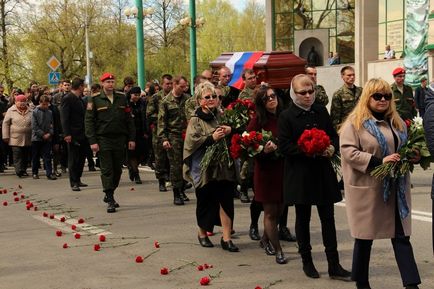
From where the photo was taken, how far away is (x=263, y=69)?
37.3ft

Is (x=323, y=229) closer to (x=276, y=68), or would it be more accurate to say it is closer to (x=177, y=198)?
(x=177, y=198)

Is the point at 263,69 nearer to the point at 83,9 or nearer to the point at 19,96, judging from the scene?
the point at 19,96

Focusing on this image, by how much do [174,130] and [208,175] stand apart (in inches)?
132

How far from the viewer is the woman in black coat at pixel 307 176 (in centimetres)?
627

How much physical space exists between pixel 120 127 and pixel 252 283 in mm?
4939

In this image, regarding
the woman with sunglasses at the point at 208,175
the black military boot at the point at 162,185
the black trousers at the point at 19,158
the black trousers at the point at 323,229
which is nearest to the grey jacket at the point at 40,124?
the black trousers at the point at 19,158

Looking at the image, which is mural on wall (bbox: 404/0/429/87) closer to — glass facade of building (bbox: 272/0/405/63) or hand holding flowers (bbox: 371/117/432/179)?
glass facade of building (bbox: 272/0/405/63)

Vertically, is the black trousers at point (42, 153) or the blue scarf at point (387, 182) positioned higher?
the blue scarf at point (387, 182)

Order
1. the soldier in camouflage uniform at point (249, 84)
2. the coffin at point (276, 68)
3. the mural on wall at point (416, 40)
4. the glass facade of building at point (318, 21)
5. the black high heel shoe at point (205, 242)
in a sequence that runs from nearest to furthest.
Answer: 1. the black high heel shoe at point (205, 242)
2. the soldier in camouflage uniform at point (249, 84)
3. the coffin at point (276, 68)
4. the mural on wall at point (416, 40)
5. the glass facade of building at point (318, 21)

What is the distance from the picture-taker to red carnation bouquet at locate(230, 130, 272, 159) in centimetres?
686

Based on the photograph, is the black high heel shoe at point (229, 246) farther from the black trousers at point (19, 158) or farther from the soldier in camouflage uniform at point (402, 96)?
the black trousers at point (19, 158)

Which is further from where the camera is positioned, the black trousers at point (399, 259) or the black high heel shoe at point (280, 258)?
the black high heel shoe at point (280, 258)

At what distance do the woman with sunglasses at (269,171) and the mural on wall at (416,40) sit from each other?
18.0 meters

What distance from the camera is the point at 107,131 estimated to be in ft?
34.6
